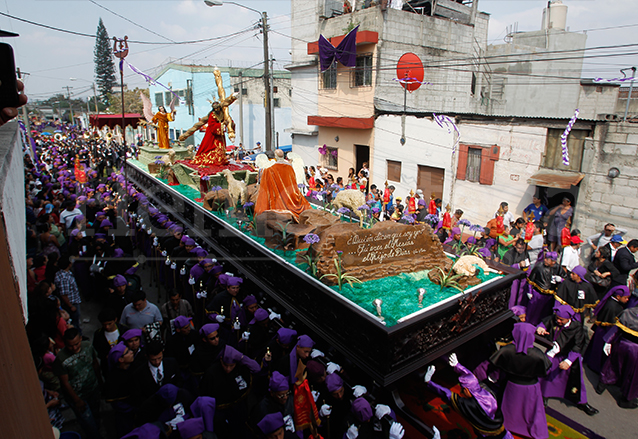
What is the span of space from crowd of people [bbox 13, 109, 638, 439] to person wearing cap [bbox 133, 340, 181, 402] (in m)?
0.01

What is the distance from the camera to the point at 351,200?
27.6 feet

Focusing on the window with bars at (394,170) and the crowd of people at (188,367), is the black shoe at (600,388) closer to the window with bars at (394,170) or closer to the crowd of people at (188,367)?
the crowd of people at (188,367)

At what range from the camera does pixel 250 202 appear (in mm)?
8977

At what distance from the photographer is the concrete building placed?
29.5 m

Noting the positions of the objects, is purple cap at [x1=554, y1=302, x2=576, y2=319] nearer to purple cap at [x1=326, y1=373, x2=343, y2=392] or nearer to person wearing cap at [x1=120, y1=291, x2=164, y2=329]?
purple cap at [x1=326, y1=373, x2=343, y2=392]

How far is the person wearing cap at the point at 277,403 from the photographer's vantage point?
12.4 ft

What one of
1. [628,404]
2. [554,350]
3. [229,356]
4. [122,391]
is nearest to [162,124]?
[122,391]

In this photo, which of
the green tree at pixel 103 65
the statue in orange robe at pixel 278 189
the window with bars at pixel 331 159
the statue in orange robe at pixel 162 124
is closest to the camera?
the statue in orange robe at pixel 278 189

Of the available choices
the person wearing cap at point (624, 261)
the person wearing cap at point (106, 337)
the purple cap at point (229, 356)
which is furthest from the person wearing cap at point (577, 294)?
the person wearing cap at point (106, 337)

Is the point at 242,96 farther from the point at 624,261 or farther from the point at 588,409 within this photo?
the point at 588,409

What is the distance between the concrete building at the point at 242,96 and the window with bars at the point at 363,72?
37.3ft

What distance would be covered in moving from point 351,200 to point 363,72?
36.2ft

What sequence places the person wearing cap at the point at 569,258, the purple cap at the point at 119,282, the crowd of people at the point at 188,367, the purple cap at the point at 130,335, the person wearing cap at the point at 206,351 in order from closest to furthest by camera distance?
1. the crowd of people at the point at 188,367
2. the purple cap at the point at 130,335
3. the person wearing cap at the point at 206,351
4. the purple cap at the point at 119,282
5. the person wearing cap at the point at 569,258

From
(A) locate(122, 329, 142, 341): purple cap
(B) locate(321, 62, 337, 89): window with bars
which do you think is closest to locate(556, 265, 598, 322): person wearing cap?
(A) locate(122, 329, 142, 341): purple cap
